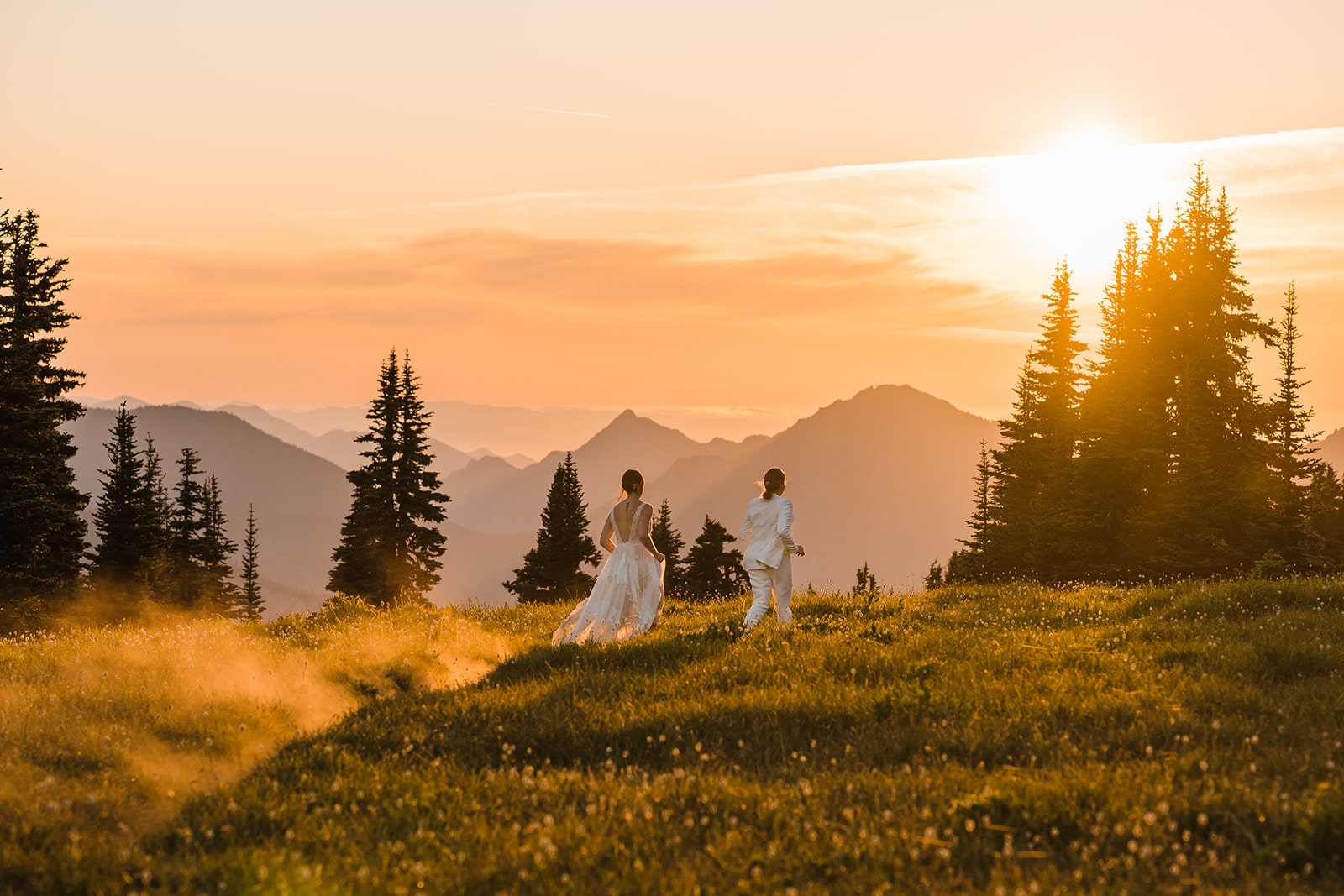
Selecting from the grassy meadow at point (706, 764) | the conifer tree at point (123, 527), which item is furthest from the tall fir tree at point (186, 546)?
the grassy meadow at point (706, 764)

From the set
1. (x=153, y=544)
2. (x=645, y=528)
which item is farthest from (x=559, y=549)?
(x=645, y=528)

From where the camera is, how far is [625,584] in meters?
16.1

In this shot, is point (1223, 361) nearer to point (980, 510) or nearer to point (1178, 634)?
point (980, 510)

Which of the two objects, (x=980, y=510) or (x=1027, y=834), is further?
(x=980, y=510)

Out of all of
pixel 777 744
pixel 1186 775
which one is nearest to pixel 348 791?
pixel 777 744

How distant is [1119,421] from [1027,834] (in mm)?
48270

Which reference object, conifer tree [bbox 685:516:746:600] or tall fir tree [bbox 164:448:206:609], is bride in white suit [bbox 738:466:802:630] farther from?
tall fir tree [bbox 164:448:206:609]

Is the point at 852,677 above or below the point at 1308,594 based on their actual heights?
below

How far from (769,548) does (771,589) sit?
0.80 metres

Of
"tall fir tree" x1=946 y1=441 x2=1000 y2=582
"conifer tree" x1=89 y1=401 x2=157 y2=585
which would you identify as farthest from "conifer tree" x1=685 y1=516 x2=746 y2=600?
"conifer tree" x1=89 y1=401 x2=157 y2=585

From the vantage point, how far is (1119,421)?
49.6 meters

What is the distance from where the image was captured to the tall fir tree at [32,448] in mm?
37250

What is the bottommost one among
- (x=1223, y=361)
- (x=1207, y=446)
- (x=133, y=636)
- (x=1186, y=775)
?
(x=133, y=636)

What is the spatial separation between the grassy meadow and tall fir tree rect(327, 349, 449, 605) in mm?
49799
